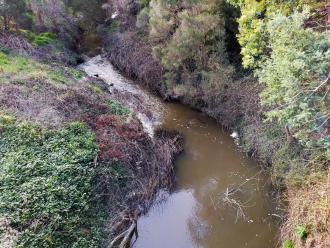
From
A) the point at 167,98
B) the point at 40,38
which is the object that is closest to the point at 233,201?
the point at 167,98

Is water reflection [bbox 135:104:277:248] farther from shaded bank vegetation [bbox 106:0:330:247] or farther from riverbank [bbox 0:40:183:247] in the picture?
shaded bank vegetation [bbox 106:0:330:247]

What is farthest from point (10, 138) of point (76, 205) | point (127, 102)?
point (127, 102)

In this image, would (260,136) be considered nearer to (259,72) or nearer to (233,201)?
(233,201)

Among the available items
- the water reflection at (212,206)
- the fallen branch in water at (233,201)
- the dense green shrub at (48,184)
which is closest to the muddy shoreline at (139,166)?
the water reflection at (212,206)

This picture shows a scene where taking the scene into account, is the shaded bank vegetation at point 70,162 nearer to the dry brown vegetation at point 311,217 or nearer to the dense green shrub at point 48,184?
the dense green shrub at point 48,184

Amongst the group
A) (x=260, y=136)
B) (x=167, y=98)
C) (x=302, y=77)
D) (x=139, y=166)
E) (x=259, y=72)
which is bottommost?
(x=167, y=98)

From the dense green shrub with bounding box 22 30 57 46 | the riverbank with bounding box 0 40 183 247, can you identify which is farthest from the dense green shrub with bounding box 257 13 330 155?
the dense green shrub with bounding box 22 30 57 46
